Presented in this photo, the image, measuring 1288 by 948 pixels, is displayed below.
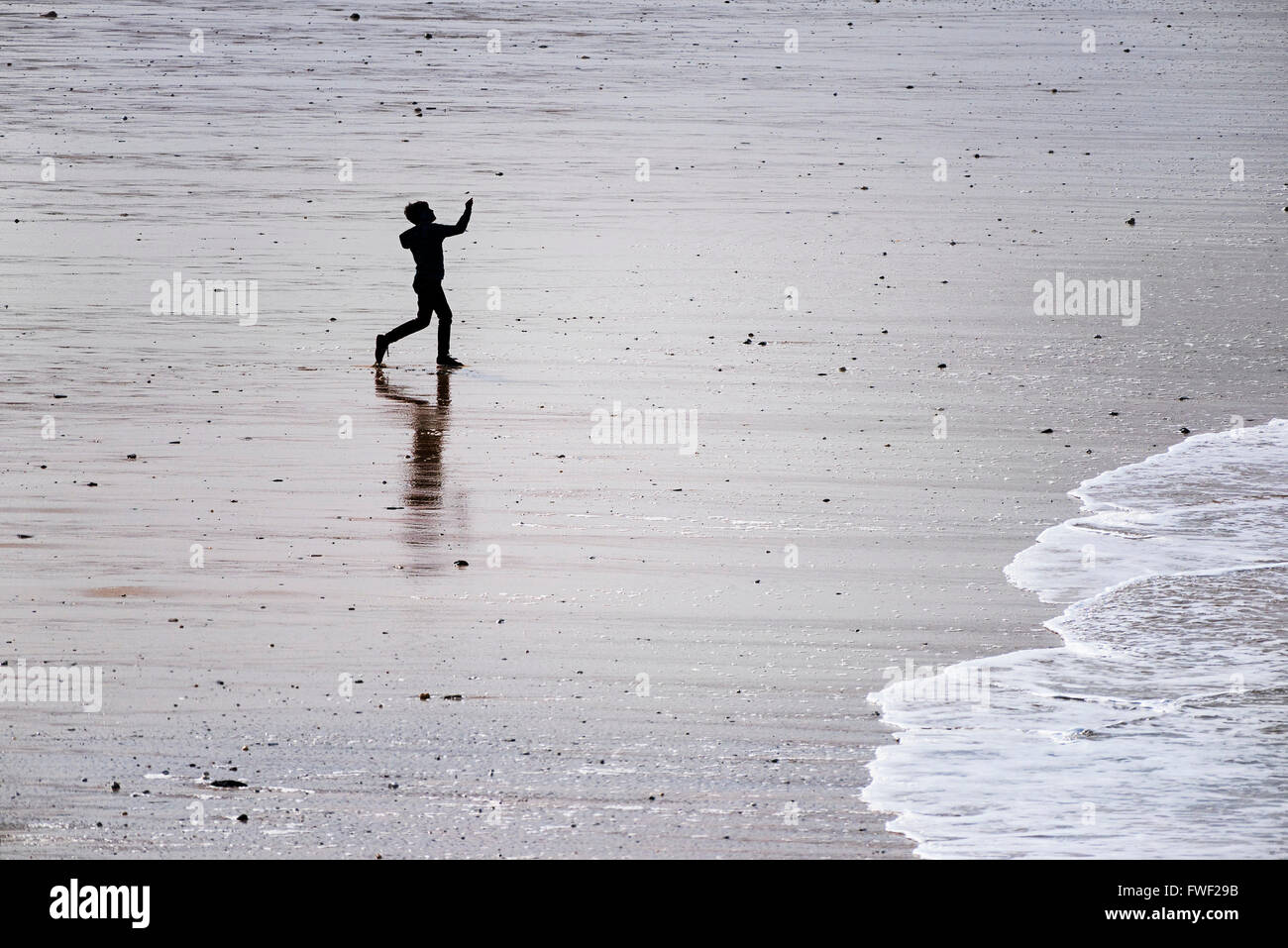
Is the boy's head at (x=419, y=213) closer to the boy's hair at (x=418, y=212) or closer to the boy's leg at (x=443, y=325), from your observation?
the boy's hair at (x=418, y=212)

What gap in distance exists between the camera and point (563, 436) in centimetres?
1345

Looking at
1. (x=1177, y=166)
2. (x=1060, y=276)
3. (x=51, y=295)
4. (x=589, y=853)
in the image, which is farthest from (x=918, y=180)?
(x=589, y=853)

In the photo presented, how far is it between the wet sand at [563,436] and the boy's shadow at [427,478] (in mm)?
53

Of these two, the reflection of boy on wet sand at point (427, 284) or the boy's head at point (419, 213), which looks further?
the boy's head at point (419, 213)

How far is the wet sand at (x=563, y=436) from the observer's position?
25.3 feet

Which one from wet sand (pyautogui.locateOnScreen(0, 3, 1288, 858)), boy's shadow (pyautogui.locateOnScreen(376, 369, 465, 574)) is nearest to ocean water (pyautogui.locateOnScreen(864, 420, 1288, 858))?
wet sand (pyautogui.locateOnScreen(0, 3, 1288, 858))

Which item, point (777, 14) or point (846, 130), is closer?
point (846, 130)

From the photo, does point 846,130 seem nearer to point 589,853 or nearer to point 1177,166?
point 1177,166

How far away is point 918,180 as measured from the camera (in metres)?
26.0

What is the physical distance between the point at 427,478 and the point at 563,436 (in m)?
1.48

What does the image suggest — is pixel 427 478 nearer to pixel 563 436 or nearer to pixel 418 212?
pixel 563 436

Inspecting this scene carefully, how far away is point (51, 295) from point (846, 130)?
15.6 m

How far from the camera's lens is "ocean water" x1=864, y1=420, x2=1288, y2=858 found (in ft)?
23.8

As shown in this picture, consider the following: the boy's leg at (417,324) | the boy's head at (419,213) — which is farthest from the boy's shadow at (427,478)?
the boy's head at (419,213)
